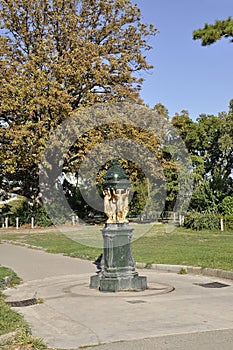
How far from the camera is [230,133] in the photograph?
34000 millimetres

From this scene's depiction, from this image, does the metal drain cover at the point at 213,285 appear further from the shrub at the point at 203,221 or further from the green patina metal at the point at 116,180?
the shrub at the point at 203,221

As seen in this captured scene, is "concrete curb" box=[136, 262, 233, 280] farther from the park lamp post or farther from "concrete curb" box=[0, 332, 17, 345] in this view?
"concrete curb" box=[0, 332, 17, 345]

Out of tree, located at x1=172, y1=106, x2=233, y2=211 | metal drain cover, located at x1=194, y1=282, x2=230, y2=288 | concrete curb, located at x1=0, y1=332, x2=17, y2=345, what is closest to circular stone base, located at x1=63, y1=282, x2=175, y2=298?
metal drain cover, located at x1=194, y1=282, x2=230, y2=288

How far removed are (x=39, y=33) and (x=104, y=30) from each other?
442 cm

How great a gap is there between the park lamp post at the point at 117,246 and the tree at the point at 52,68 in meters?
18.5

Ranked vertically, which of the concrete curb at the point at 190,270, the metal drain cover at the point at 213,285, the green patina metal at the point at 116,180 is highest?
the green patina metal at the point at 116,180

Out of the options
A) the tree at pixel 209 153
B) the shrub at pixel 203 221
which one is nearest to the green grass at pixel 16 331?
the shrub at pixel 203 221

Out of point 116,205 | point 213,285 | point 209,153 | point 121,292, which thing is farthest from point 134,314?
point 209,153

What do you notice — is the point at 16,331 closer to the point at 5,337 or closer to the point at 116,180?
the point at 5,337

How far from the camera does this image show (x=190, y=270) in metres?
11.4

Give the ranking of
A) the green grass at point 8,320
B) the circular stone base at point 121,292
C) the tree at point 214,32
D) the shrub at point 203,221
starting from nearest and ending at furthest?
the green grass at point 8,320 → the circular stone base at point 121,292 → the tree at point 214,32 → the shrub at point 203,221

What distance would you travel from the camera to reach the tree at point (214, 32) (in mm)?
14969

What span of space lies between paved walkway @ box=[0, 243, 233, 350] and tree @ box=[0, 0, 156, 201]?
1773cm

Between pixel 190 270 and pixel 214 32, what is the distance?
7.77 metres
